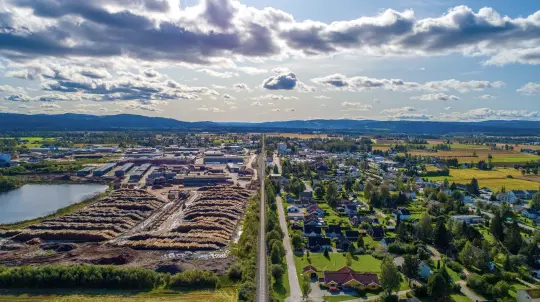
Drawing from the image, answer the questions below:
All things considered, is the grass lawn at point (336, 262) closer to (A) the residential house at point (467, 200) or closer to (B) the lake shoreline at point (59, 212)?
(A) the residential house at point (467, 200)

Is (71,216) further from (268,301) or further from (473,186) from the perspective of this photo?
(473,186)

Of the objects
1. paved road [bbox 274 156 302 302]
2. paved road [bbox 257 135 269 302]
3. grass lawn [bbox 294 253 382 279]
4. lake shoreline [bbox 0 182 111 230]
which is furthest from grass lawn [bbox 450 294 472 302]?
lake shoreline [bbox 0 182 111 230]

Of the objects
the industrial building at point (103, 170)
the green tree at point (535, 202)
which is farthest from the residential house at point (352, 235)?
the industrial building at point (103, 170)

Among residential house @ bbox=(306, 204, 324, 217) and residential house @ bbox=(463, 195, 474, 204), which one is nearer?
residential house @ bbox=(306, 204, 324, 217)

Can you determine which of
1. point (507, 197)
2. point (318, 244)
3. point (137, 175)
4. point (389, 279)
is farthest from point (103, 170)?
point (507, 197)

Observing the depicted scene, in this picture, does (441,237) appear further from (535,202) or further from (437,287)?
(535,202)

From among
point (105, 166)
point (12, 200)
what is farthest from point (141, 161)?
point (12, 200)

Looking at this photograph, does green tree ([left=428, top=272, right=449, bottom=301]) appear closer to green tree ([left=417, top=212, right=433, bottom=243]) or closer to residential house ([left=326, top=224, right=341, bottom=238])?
green tree ([left=417, top=212, right=433, bottom=243])
